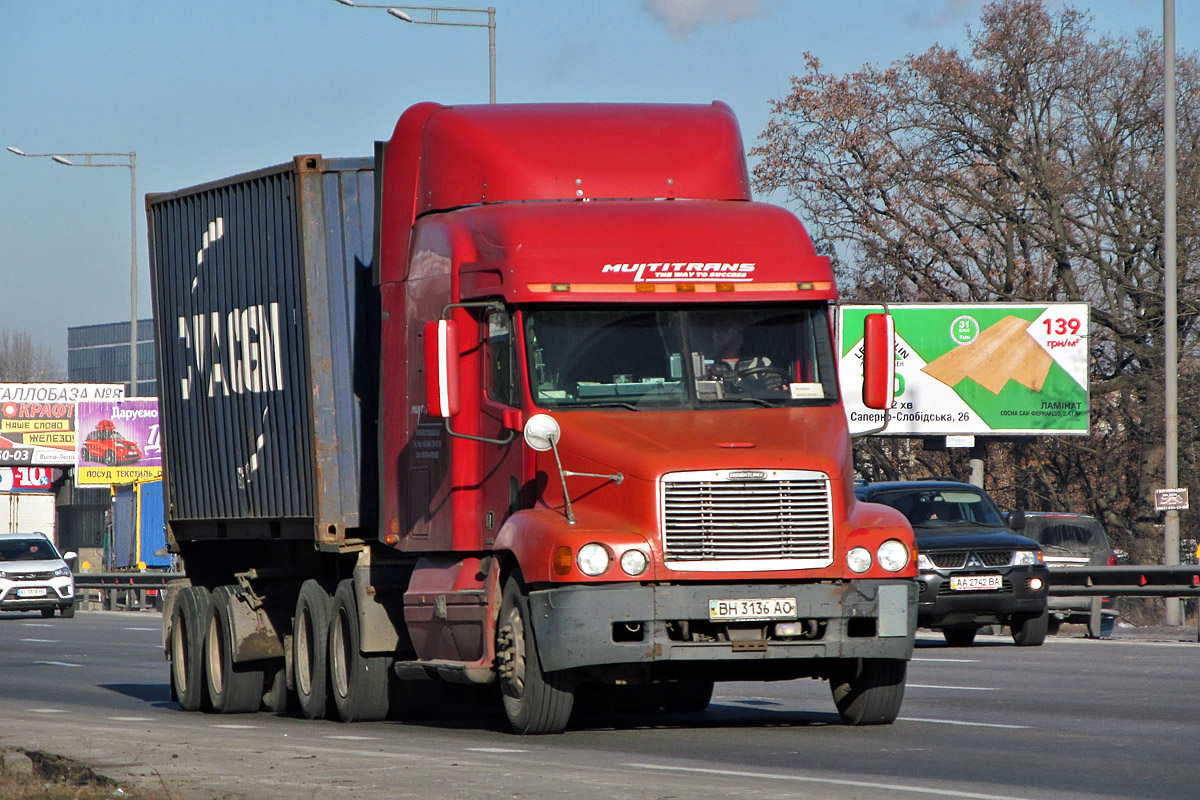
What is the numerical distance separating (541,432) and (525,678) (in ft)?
4.67

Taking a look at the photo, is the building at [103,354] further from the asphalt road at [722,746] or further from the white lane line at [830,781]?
the white lane line at [830,781]

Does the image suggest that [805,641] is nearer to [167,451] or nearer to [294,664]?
[294,664]

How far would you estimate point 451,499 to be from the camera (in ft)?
41.8

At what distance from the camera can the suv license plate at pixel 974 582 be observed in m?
22.2

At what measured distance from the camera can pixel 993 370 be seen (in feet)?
133

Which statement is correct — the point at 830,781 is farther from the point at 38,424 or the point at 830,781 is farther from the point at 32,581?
the point at 38,424

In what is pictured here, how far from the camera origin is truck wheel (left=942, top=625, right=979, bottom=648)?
24.2 metres

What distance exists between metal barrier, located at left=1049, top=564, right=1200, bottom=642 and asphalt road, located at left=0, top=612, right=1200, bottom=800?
254 inches

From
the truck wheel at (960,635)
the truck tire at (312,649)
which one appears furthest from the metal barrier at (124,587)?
the truck tire at (312,649)

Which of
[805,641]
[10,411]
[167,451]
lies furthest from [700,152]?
[10,411]

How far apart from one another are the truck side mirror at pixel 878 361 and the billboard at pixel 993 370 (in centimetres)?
2807

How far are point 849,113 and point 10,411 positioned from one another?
5195cm

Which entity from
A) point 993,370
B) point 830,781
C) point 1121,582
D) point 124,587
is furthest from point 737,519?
point 124,587

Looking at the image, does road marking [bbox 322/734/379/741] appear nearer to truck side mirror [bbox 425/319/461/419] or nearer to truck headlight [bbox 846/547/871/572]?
truck side mirror [bbox 425/319/461/419]
